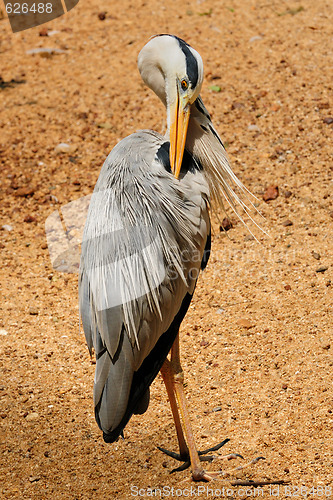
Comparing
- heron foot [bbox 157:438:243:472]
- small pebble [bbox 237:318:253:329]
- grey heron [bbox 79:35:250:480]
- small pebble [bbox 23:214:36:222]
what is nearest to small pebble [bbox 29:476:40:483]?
grey heron [bbox 79:35:250:480]

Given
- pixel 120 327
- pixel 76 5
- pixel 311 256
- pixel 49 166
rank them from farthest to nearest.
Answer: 1. pixel 76 5
2. pixel 49 166
3. pixel 311 256
4. pixel 120 327

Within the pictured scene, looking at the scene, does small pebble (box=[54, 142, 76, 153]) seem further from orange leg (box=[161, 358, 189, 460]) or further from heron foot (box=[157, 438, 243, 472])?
heron foot (box=[157, 438, 243, 472])

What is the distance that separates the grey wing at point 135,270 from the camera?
9.55 feet

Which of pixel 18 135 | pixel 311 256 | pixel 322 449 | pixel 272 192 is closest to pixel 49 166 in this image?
pixel 18 135

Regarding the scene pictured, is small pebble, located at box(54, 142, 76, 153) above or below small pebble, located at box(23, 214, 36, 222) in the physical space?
above

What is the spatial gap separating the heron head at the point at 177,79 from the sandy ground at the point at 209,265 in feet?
5.01

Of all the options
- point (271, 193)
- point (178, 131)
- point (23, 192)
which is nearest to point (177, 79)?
point (178, 131)

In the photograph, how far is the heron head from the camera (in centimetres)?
307

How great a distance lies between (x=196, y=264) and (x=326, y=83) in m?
3.78

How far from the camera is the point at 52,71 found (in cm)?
709

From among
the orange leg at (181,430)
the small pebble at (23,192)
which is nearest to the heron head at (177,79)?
the orange leg at (181,430)

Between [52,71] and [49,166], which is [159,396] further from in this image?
[52,71]

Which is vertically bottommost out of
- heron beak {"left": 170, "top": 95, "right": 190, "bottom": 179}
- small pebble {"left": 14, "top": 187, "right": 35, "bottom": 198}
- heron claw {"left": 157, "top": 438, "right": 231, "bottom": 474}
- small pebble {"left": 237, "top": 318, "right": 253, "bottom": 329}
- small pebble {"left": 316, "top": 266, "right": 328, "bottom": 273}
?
heron claw {"left": 157, "top": 438, "right": 231, "bottom": 474}

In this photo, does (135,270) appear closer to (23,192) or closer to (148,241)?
(148,241)
